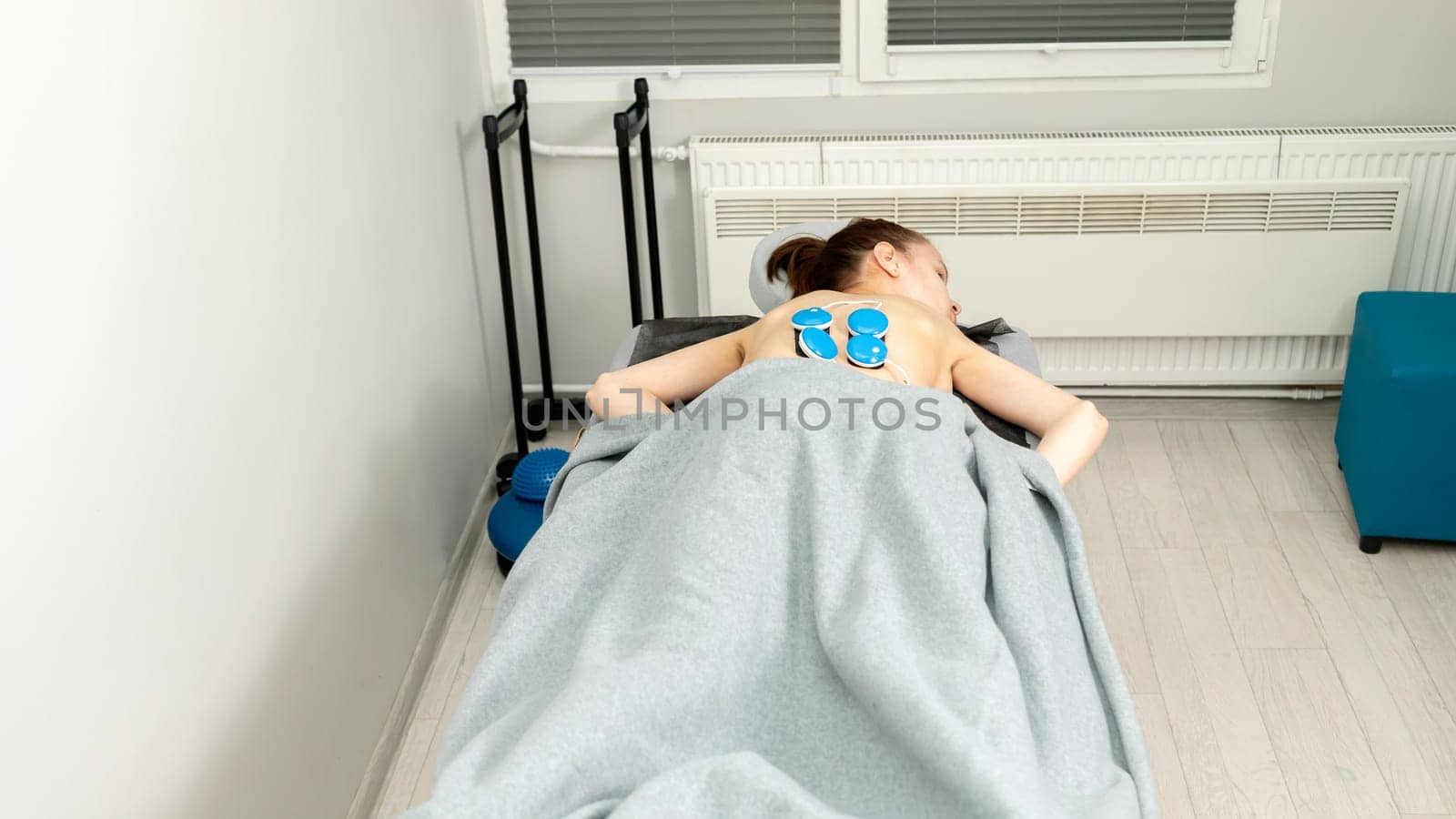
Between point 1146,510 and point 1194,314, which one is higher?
point 1194,314

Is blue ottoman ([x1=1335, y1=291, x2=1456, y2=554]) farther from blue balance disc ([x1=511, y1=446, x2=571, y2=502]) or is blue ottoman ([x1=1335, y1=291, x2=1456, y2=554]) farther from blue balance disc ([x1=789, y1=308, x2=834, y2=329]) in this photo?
blue balance disc ([x1=511, y1=446, x2=571, y2=502])

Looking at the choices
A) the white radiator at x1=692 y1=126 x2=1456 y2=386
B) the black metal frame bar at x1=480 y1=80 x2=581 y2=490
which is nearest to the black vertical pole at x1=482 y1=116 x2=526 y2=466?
the black metal frame bar at x1=480 y1=80 x2=581 y2=490

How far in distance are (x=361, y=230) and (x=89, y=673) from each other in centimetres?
102

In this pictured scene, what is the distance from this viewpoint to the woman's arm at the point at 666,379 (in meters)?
1.97

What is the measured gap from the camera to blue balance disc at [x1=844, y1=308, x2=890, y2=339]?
1.88 metres

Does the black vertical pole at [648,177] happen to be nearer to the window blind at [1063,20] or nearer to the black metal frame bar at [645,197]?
the black metal frame bar at [645,197]

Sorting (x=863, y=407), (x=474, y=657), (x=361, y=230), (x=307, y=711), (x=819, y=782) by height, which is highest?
(x=361, y=230)

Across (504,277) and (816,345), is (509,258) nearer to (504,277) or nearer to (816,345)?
(504,277)

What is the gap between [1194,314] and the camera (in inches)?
119

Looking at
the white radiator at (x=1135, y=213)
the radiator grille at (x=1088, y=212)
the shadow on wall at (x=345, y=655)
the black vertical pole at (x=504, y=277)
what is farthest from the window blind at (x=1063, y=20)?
the shadow on wall at (x=345, y=655)

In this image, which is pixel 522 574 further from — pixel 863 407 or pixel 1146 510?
pixel 1146 510

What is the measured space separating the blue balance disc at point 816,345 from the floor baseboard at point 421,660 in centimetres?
99

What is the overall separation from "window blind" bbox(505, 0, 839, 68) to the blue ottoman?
4.48ft

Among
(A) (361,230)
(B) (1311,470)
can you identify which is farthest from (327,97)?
(B) (1311,470)
